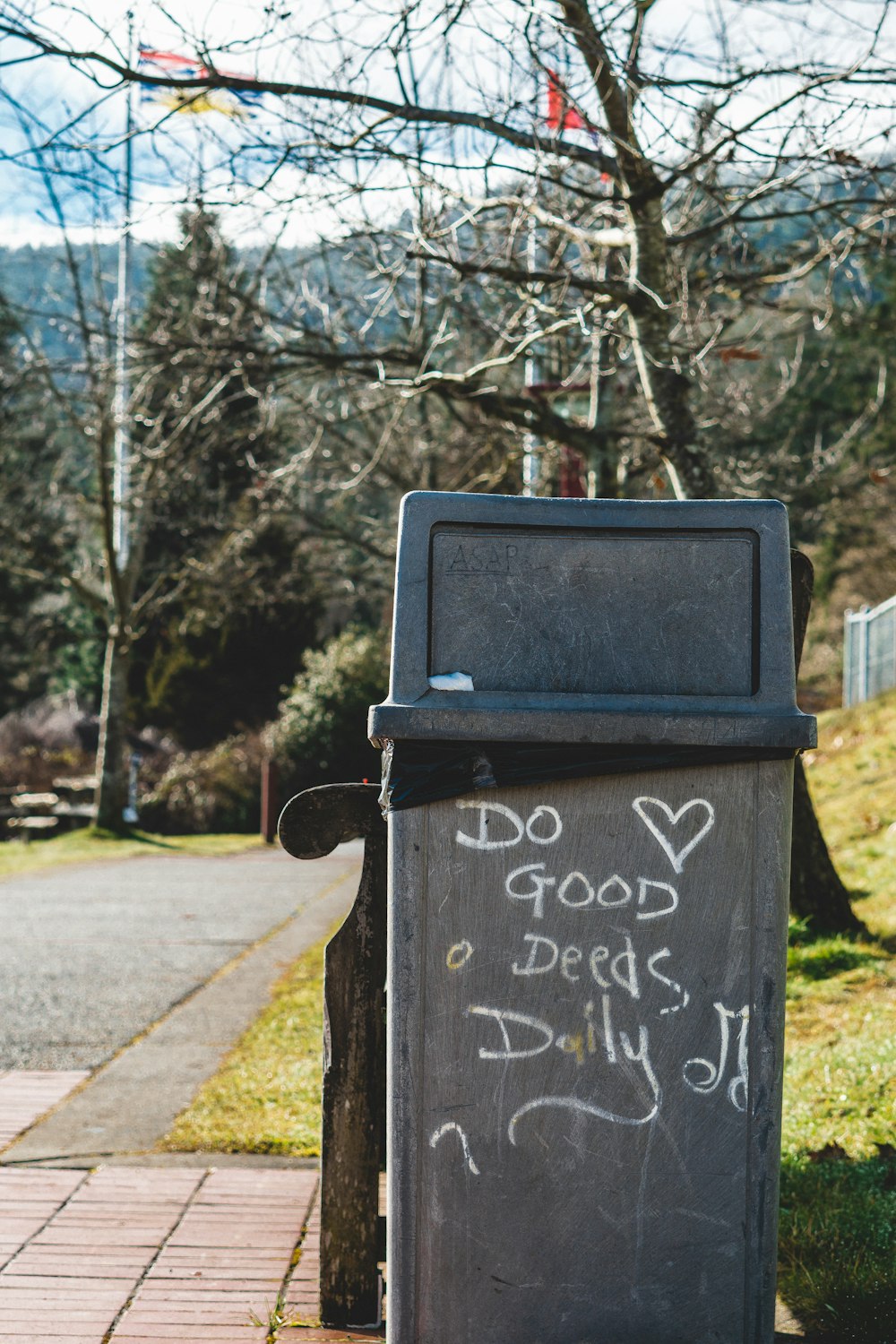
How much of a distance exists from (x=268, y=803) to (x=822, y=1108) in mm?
15008

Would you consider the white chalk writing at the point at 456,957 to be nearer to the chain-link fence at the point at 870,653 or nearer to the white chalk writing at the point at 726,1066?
the white chalk writing at the point at 726,1066

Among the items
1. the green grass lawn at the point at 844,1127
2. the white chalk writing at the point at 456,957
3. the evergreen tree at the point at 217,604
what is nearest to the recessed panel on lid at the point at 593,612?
the white chalk writing at the point at 456,957

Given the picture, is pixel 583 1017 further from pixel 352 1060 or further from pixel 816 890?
pixel 816 890

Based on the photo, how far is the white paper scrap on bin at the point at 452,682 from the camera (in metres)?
2.62

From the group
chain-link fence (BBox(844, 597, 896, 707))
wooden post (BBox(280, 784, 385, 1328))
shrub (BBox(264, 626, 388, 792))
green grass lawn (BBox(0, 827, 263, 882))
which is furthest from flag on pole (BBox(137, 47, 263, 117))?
shrub (BBox(264, 626, 388, 792))

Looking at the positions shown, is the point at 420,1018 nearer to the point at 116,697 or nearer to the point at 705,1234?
the point at 705,1234

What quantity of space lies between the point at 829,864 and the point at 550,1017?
468 cm

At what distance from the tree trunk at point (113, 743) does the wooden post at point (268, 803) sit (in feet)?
9.44

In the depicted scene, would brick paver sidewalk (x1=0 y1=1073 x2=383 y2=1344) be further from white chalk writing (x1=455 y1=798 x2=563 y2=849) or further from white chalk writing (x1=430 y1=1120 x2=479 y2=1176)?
white chalk writing (x1=455 y1=798 x2=563 y2=849)

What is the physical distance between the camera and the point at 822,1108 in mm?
4574

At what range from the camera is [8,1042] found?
5965mm

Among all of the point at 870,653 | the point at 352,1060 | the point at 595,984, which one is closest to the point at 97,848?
the point at 870,653

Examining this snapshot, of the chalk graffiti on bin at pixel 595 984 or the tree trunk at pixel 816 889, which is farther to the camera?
the tree trunk at pixel 816 889

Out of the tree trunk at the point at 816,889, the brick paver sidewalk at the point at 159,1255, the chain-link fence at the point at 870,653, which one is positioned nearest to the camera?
the brick paver sidewalk at the point at 159,1255
